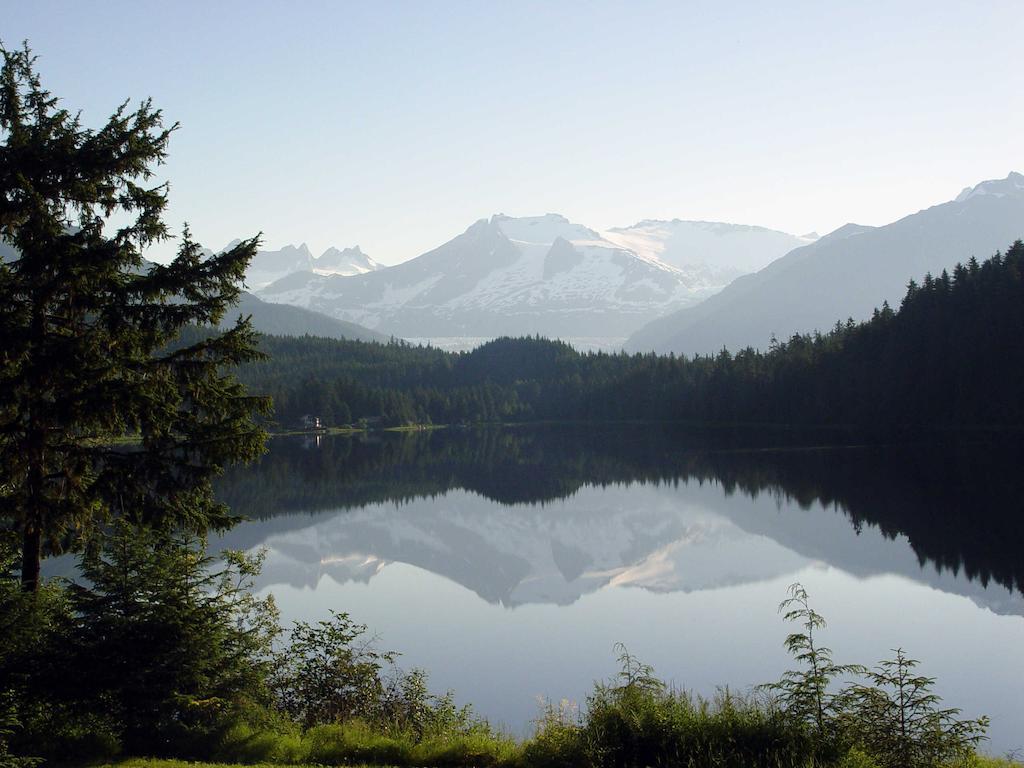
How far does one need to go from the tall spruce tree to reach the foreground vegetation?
0.99 meters

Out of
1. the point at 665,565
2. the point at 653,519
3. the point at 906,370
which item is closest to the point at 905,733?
the point at 665,565

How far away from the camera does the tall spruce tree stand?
1459cm

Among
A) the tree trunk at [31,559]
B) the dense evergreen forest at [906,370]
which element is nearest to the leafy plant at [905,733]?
the tree trunk at [31,559]

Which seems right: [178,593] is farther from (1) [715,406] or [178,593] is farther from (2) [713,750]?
(1) [715,406]

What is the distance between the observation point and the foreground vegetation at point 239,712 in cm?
1262

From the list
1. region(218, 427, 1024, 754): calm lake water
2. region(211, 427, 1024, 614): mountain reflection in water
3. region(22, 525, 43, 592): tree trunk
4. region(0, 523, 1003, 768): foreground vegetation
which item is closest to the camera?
region(0, 523, 1003, 768): foreground vegetation

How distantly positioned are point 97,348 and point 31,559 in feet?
14.3

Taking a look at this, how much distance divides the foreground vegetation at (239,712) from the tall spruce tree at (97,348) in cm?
99

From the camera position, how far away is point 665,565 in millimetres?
42031

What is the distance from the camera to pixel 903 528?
4459cm

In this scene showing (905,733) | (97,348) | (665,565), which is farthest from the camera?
(665,565)

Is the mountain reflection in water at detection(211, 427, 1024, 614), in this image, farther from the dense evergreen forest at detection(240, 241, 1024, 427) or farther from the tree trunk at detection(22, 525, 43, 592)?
the tree trunk at detection(22, 525, 43, 592)

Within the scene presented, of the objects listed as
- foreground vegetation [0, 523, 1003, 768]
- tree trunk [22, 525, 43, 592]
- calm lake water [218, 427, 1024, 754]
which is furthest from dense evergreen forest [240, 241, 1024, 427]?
foreground vegetation [0, 523, 1003, 768]

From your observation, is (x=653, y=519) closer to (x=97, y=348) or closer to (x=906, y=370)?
(x=97, y=348)
